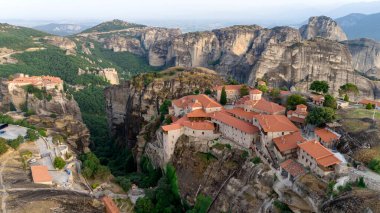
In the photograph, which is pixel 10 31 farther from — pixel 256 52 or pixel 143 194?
pixel 143 194

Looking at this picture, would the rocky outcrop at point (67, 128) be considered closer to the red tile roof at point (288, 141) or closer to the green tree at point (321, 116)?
the red tile roof at point (288, 141)

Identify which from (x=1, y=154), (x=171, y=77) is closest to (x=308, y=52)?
(x=171, y=77)

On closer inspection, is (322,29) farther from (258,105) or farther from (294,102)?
(258,105)

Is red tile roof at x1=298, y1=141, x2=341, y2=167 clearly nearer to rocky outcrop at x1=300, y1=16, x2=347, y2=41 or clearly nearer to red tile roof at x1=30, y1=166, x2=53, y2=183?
red tile roof at x1=30, y1=166, x2=53, y2=183

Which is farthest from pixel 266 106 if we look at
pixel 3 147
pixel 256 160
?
pixel 3 147

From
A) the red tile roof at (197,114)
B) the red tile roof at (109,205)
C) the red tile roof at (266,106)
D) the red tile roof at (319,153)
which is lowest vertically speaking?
the red tile roof at (109,205)

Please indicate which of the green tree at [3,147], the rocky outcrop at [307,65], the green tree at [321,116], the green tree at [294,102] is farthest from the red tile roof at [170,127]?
the rocky outcrop at [307,65]
